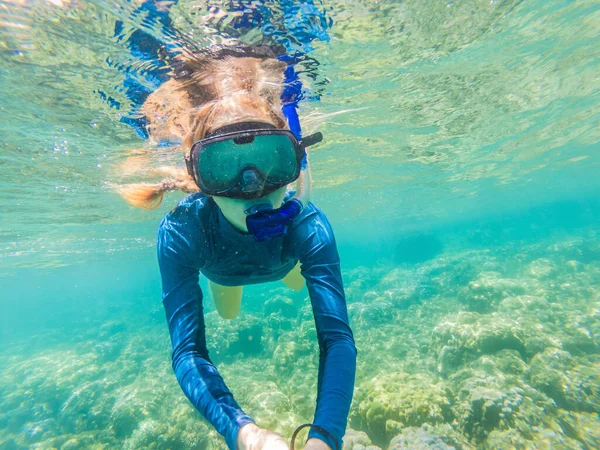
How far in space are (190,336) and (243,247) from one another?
1.13m

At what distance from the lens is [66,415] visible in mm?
12148

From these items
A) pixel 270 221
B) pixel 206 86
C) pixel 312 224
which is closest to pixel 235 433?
pixel 270 221

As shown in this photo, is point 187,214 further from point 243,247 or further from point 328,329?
point 328,329

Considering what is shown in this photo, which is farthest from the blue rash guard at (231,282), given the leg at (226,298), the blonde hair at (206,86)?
A: the leg at (226,298)

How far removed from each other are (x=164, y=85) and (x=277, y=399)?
835 cm

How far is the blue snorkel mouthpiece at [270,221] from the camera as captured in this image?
8.57 feet

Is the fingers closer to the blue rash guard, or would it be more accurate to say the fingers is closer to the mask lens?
the blue rash guard

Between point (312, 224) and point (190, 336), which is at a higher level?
point (312, 224)

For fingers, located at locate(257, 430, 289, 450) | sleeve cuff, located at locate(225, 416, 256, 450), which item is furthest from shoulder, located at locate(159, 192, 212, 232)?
fingers, located at locate(257, 430, 289, 450)

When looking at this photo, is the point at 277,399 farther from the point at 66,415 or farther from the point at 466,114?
the point at 466,114

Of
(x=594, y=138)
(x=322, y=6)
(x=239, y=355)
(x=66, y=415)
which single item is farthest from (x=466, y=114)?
(x=66, y=415)

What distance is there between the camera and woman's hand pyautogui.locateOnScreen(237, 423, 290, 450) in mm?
1857

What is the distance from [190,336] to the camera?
2.72 m

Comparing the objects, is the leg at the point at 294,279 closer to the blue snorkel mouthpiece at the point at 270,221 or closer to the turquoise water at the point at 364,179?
the turquoise water at the point at 364,179
